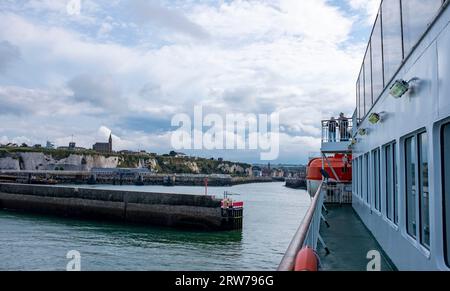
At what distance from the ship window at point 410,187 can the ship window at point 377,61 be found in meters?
2.80

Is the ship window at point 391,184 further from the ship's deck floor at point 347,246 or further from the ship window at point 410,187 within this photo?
the ship window at point 410,187

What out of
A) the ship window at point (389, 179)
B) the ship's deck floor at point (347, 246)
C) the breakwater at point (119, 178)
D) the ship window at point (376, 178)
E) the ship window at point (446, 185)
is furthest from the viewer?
the breakwater at point (119, 178)

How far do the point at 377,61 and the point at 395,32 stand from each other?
257 cm

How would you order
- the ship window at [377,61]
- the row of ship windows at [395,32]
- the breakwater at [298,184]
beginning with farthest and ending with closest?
the breakwater at [298,184]
the ship window at [377,61]
the row of ship windows at [395,32]

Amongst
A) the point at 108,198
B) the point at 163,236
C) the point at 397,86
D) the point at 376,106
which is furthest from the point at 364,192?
the point at 108,198

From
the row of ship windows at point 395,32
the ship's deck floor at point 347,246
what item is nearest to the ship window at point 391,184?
the ship's deck floor at point 347,246

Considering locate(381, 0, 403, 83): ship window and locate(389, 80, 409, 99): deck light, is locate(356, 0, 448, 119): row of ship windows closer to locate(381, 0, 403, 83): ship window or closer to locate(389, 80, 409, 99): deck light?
locate(381, 0, 403, 83): ship window

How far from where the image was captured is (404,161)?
5.71 metres

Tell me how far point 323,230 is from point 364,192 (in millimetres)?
2377

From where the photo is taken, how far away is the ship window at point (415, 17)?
4077 mm

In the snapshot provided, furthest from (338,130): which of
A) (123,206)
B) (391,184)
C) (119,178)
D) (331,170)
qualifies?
(119,178)

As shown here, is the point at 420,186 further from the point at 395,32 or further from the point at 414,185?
the point at 395,32

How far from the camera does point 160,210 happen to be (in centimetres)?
3284

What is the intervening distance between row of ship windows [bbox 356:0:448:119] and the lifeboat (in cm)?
947
